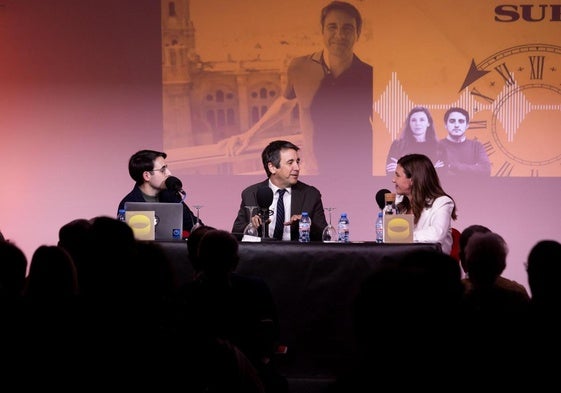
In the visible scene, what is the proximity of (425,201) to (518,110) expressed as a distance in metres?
2.00

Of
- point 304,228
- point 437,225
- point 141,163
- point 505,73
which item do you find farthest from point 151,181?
point 505,73

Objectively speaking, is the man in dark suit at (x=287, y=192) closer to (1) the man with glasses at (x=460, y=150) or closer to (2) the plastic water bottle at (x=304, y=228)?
(2) the plastic water bottle at (x=304, y=228)

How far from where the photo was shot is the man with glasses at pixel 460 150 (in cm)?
625

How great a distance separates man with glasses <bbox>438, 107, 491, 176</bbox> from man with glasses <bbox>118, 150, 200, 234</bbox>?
2173 mm

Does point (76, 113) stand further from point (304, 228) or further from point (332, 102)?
point (304, 228)

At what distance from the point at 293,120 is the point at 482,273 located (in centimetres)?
364

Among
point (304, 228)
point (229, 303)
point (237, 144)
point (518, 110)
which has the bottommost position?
point (229, 303)

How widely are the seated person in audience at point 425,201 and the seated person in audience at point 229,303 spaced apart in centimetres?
155

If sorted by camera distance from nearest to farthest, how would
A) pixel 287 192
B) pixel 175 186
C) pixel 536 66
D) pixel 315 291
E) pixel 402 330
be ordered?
pixel 402 330 → pixel 315 291 → pixel 175 186 → pixel 287 192 → pixel 536 66

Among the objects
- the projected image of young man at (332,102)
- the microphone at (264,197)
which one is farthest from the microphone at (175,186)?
the projected image of young man at (332,102)

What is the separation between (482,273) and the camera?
9.55ft

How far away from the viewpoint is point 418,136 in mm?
6285

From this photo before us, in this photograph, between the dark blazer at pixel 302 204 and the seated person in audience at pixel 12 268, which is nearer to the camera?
the seated person in audience at pixel 12 268

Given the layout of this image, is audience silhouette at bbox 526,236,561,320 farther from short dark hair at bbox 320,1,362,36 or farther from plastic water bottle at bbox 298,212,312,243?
short dark hair at bbox 320,1,362,36
